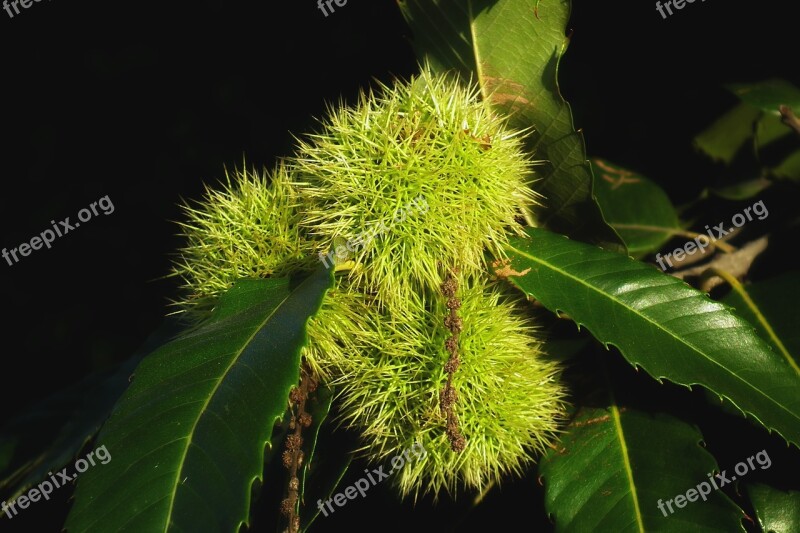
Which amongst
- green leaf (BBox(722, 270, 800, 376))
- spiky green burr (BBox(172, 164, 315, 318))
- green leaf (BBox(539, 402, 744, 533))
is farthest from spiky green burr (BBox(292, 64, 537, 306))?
green leaf (BBox(722, 270, 800, 376))

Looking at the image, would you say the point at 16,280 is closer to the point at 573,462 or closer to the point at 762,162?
the point at 573,462

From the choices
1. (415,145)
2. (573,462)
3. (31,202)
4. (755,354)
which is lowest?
(573,462)

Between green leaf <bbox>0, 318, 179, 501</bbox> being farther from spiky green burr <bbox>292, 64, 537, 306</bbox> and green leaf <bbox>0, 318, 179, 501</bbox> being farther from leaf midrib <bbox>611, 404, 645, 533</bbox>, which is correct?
leaf midrib <bbox>611, 404, 645, 533</bbox>

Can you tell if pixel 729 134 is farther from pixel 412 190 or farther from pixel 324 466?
pixel 324 466

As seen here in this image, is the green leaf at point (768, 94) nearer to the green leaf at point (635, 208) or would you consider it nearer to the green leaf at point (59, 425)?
the green leaf at point (635, 208)

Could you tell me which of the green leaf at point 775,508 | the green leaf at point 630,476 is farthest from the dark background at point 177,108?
the green leaf at point 775,508

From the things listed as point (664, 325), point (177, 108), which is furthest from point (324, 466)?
point (177, 108)

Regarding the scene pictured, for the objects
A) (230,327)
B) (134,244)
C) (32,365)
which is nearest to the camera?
(230,327)

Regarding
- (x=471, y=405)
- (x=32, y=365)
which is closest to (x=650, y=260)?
(x=471, y=405)
